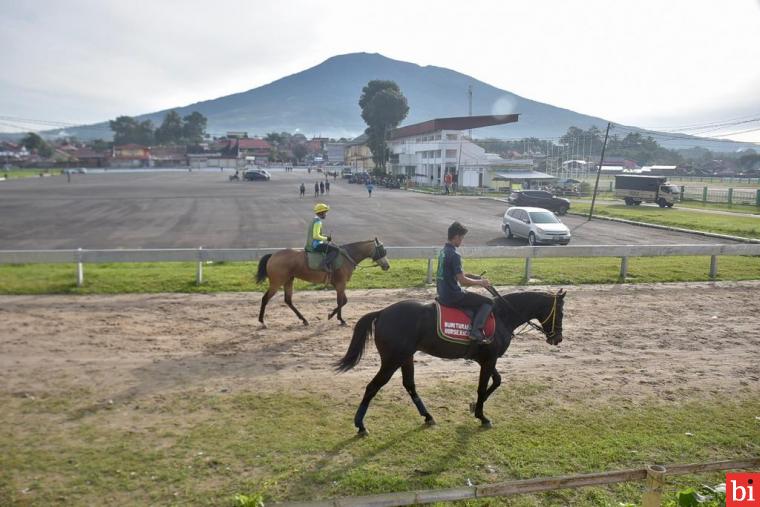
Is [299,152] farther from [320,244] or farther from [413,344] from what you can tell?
[413,344]

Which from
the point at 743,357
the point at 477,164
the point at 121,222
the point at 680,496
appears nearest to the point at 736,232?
the point at 743,357

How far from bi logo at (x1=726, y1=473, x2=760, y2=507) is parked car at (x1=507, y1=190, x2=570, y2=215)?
118 feet

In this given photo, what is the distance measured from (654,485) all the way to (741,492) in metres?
1.16

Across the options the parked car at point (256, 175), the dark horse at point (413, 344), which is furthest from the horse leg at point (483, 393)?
the parked car at point (256, 175)

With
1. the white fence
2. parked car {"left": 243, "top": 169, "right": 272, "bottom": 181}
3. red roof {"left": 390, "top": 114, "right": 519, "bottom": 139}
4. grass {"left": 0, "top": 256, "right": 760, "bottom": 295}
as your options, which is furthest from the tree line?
the white fence

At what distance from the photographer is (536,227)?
Result: 2427cm

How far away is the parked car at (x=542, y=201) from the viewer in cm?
3938

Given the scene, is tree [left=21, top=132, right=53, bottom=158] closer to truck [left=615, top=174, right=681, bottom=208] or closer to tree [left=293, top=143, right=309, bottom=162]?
tree [left=293, top=143, right=309, bottom=162]

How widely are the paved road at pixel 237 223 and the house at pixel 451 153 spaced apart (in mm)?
22041

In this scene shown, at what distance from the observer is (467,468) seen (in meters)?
6.00

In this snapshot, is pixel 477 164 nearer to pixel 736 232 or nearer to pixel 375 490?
pixel 736 232

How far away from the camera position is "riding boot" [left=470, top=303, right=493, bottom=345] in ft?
23.2

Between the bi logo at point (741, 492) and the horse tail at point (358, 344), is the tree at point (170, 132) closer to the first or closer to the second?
the horse tail at point (358, 344)

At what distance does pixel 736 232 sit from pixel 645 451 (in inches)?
1068
